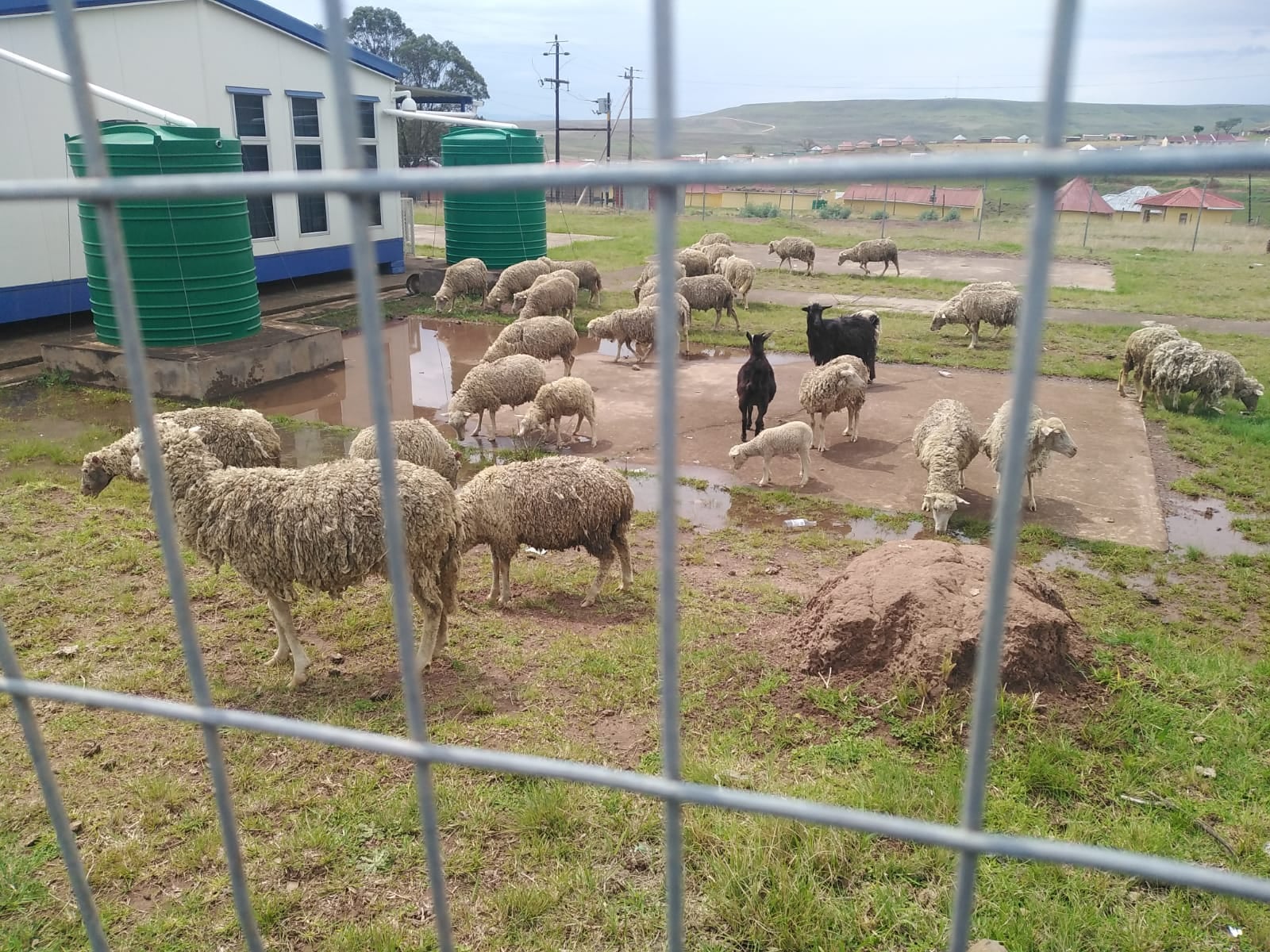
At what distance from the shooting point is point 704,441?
9617mm

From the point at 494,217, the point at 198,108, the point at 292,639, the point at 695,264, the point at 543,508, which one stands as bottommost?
the point at 292,639

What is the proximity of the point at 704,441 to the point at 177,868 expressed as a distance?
7108mm

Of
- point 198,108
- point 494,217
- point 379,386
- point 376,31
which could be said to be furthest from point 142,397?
point 376,31

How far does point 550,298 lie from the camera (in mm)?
13672

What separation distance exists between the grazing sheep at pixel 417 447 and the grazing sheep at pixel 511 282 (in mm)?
8843

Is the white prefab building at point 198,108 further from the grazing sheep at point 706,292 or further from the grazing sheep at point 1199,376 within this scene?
the grazing sheep at point 1199,376

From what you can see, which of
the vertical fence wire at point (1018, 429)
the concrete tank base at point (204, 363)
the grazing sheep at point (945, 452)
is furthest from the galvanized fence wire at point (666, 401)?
the concrete tank base at point (204, 363)

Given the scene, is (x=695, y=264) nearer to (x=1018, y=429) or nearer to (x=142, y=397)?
(x=142, y=397)

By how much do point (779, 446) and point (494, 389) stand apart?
326cm

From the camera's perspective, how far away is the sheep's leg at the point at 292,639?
15.2 feet

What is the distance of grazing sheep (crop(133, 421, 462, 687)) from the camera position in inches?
170

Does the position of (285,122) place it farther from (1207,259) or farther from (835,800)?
(1207,259)

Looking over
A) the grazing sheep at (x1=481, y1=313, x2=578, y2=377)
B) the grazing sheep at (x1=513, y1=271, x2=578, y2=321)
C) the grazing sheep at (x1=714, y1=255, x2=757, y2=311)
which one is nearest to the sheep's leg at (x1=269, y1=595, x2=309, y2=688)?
the grazing sheep at (x1=481, y1=313, x2=578, y2=377)

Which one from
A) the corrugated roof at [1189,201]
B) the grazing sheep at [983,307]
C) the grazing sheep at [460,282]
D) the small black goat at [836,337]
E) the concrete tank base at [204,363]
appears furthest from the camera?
the corrugated roof at [1189,201]
